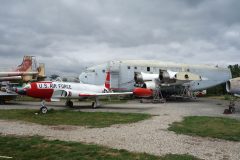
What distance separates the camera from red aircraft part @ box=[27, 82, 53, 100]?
16562 millimetres

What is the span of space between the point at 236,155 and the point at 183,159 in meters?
1.52

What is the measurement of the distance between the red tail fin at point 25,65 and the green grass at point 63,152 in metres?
37.4

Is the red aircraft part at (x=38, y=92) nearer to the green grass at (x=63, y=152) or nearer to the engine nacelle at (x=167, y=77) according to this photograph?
the green grass at (x=63, y=152)

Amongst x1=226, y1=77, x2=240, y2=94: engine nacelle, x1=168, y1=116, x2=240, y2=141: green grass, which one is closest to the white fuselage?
x1=226, y1=77, x2=240, y2=94: engine nacelle

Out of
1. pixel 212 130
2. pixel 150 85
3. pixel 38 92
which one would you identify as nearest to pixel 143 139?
pixel 212 130

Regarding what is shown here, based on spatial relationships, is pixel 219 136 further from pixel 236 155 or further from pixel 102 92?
pixel 102 92

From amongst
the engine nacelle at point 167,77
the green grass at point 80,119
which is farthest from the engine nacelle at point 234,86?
the engine nacelle at point 167,77

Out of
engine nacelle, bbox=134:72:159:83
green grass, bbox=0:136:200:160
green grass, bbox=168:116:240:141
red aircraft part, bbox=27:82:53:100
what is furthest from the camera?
engine nacelle, bbox=134:72:159:83

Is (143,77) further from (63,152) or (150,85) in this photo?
(63,152)

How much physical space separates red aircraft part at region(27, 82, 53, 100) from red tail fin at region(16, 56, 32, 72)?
27.4m

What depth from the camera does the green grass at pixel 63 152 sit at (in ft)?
20.2

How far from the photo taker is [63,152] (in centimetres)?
654

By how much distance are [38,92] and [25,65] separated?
29719 millimetres

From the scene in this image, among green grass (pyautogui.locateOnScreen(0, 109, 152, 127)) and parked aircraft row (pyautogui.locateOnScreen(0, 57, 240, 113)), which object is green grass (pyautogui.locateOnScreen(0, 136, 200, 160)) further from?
parked aircraft row (pyautogui.locateOnScreen(0, 57, 240, 113))
